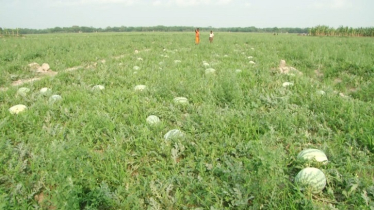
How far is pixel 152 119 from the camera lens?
297cm

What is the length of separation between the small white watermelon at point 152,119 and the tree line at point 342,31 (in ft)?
179

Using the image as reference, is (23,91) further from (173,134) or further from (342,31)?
(342,31)

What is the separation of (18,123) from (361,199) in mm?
3786

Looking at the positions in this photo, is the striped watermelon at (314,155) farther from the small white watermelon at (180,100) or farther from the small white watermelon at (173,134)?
the small white watermelon at (180,100)

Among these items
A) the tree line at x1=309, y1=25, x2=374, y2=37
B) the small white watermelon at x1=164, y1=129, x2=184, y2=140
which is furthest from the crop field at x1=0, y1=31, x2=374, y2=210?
the tree line at x1=309, y1=25, x2=374, y2=37

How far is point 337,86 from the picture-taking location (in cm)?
507

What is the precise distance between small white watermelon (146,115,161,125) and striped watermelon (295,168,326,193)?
176 cm

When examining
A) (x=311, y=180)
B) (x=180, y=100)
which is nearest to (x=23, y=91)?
(x=180, y=100)

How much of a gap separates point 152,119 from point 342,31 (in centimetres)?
5701

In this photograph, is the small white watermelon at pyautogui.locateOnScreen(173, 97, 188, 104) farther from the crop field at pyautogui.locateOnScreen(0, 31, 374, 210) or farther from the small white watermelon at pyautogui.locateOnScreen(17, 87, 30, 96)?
the small white watermelon at pyautogui.locateOnScreen(17, 87, 30, 96)

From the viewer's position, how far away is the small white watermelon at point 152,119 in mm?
2916

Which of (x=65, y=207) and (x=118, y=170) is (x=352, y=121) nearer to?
(x=118, y=170)

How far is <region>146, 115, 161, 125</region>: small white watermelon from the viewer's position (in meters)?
2.92

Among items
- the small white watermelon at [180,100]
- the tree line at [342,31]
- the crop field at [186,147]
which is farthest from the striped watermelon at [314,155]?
the tree line at [342,31]
